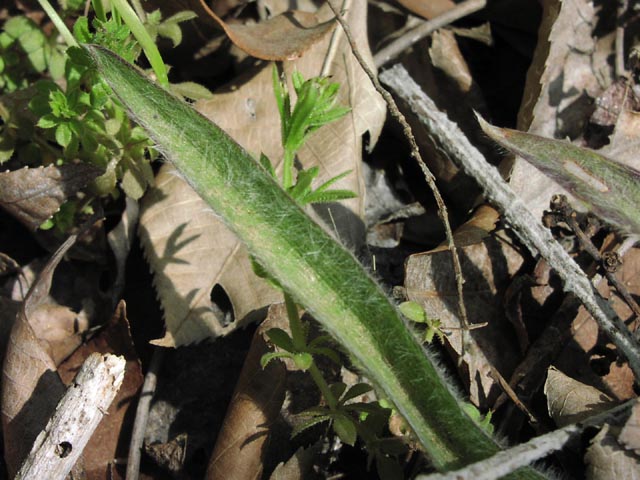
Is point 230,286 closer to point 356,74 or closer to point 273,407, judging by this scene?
point 273,407

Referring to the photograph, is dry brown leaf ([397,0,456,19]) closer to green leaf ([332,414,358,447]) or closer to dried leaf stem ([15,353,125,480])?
green leaf ([332,414,358,447])

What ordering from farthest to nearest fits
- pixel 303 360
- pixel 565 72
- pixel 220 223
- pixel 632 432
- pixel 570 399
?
pixel 565 72
pixel 220 223
pixel 570 399
pixel 303 360
pixel 632 432

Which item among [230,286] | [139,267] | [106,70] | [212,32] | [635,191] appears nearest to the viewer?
[106,70]

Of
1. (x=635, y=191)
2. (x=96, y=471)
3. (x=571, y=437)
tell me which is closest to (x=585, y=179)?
(x=635, y=191)

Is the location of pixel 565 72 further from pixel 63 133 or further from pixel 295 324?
pixel 63 133

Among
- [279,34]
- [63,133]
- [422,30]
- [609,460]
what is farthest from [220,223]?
[609,460]
